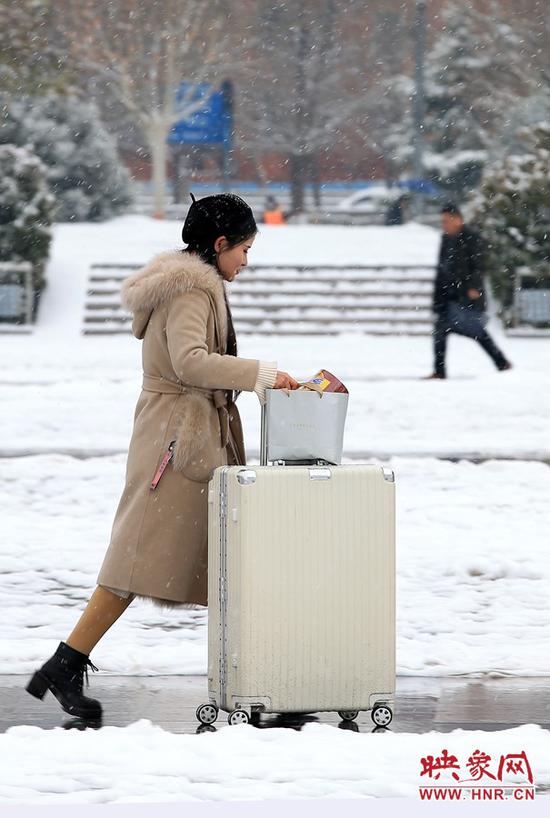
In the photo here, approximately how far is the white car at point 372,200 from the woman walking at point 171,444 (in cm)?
3071

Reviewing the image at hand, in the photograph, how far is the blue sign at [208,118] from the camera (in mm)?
36312

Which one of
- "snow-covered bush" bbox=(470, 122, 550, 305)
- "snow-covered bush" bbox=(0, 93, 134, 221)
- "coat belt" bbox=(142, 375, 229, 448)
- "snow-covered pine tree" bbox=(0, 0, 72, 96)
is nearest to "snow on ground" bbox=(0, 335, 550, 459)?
"snow-covered bush" bbox=(470, 122, 550, 305)

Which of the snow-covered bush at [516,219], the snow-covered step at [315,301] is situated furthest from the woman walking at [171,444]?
the snow-covered step at [315,301]

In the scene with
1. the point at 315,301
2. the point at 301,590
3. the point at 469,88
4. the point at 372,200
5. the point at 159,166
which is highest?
the point at 469,88

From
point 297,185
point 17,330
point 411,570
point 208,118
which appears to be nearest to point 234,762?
point 411,570

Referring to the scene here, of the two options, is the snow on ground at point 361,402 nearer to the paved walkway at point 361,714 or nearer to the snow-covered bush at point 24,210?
the snow-covered bush at point 24,210

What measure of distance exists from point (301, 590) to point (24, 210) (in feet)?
60.1

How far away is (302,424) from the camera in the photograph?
A: 4.70m

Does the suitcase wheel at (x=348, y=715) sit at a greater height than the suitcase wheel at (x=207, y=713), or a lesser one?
lesser

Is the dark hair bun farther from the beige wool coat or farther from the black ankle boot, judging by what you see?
the black ankle boot

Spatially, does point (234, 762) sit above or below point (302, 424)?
below

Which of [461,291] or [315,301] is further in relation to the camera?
[315,301]

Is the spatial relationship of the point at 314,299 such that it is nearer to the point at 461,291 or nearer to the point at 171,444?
the point at 461,291

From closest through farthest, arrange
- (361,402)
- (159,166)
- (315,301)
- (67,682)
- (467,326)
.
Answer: (67,682), (361,402), (467,326), (315,301), (159,166)
